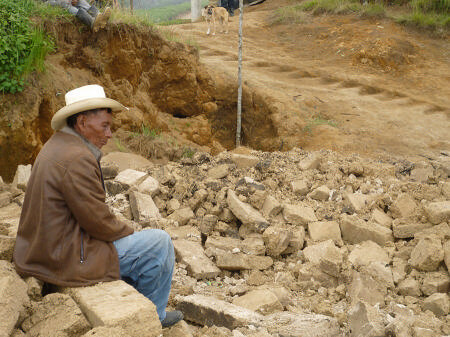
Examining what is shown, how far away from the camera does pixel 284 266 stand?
13.9 feet

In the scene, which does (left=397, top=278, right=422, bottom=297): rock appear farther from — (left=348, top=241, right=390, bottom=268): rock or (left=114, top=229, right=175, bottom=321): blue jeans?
(left=114, top=229, right=175, bottom=321): blue jeans

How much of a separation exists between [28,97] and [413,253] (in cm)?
527

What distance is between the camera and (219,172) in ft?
17.8

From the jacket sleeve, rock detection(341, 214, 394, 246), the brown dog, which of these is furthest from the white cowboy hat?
the brown dog

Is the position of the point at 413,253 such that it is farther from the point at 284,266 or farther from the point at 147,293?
the point at 147,293

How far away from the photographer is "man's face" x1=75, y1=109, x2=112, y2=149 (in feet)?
8.43

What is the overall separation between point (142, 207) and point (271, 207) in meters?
1.45

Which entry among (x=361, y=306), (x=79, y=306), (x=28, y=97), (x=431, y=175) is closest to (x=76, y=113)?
(x=79, y=306)

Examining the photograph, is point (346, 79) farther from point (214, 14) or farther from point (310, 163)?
point (310, 163)

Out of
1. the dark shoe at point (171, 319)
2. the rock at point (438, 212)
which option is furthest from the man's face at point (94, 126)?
the rock at point (438, 212)

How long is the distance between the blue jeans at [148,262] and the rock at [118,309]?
0.86 ft

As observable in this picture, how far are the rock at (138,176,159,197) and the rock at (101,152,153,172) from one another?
24.7 inches

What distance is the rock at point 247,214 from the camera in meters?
4.53

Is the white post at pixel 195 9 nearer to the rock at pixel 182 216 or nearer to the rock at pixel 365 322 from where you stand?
the rock at pixel 182 216
